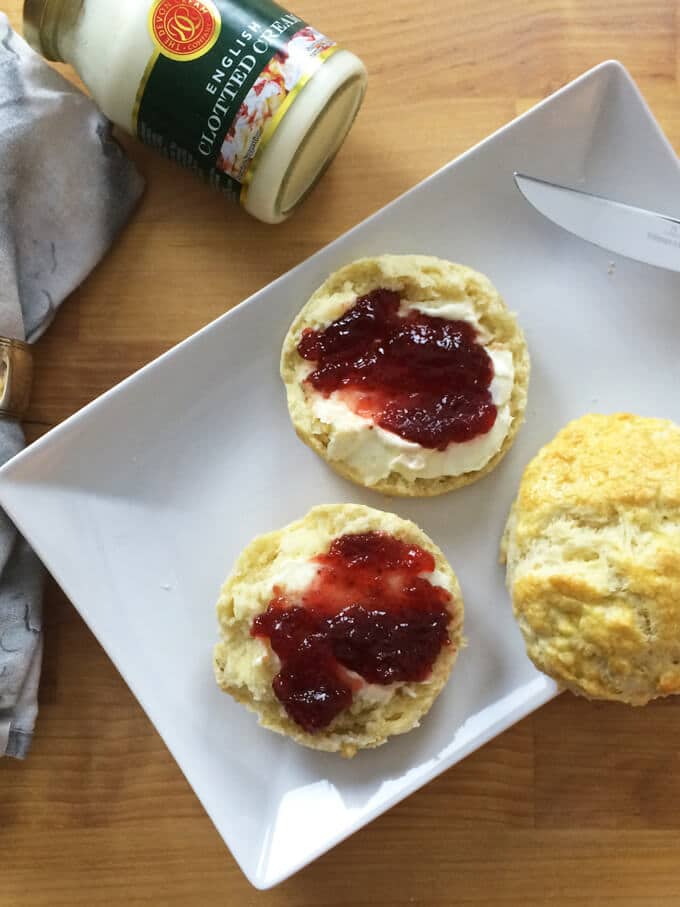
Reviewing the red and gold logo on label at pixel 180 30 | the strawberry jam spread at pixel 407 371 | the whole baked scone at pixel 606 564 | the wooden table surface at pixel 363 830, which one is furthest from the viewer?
the wooden table surface at pixel 363 830

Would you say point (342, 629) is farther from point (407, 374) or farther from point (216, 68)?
point (216, 68)

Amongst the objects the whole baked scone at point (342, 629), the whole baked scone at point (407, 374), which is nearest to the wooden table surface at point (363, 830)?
the whole baked scone at point (407, 374)

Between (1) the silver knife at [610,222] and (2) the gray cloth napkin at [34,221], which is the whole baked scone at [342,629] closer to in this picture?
(2) the gray cloth napkin at [34,221]

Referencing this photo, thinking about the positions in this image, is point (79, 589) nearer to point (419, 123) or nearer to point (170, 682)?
point (170, 682)

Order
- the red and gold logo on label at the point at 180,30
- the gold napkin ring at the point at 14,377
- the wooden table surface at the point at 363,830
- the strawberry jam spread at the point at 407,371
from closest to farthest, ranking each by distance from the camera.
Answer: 1. the red and gold logo on label at the point at 180,30
2. the strawberry jam spread at the point at 407,371
3. the gold napkin ring at the point at 14,377
4. the wooden table surface at the point at 363,830

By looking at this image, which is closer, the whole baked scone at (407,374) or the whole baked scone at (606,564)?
the whole baked scone at (606,564)

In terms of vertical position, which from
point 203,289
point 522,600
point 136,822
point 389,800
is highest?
point 203,289

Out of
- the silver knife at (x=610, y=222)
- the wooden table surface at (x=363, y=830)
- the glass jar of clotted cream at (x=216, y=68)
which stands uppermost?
the glass jar of clotted cream at (x=216, y=68)

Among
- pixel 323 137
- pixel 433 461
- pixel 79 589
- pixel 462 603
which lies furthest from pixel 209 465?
pixel 323 137
